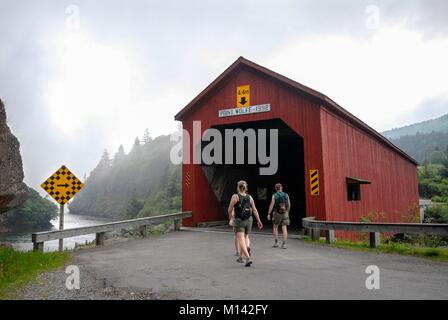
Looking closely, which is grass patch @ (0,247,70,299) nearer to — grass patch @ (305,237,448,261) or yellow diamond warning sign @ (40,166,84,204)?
yellow diamond warning sign @ (40,166,84,204)

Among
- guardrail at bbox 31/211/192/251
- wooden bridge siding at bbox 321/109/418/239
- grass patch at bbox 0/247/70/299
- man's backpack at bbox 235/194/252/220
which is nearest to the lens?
grass patch at bbox 0/247/70/299

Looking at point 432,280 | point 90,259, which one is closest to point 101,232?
point 90,259

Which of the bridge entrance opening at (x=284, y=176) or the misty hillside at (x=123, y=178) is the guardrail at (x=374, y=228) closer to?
the bridge entrance opening at (x=284, y=176)

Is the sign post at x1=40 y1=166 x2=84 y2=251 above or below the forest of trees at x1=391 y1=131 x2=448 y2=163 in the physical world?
below

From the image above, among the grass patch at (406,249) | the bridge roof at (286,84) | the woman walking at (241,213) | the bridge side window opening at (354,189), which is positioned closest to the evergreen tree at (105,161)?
the bridge roof at (286,84)

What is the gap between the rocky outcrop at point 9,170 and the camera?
23.6 feet

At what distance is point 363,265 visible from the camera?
679cm

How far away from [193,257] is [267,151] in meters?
11.4

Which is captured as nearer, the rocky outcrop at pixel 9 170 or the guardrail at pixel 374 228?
the rocky outcrop at pixel 9 170

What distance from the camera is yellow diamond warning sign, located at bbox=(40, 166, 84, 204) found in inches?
382

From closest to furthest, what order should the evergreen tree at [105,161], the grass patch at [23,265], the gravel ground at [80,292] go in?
the gravel ground at [80,292], the grass patch at [23,265], the evergreen tree at [105,161]

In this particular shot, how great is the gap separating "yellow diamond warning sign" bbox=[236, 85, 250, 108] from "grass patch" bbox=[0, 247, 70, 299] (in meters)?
8.06

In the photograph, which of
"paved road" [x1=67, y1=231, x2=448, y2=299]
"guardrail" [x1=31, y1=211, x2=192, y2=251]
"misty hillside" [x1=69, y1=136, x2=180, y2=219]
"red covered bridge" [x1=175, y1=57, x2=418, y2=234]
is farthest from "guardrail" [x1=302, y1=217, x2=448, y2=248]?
"misty hillside" [x1=69, y1=136, x2=180, y2=219]

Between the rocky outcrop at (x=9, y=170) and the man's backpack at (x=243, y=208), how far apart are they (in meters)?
4.74
